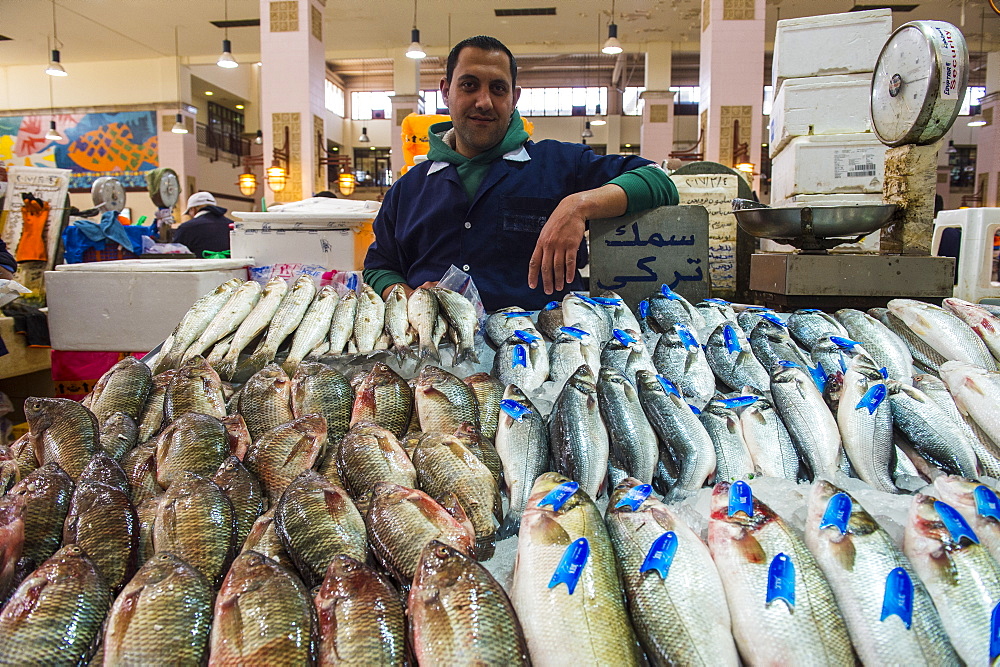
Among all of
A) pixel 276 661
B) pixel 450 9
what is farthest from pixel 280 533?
pixel 450 9

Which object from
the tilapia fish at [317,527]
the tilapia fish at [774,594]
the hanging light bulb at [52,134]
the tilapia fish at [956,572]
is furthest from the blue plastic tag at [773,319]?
the hanging light bulb at [52,134]

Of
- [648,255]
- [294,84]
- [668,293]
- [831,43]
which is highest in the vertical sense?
[294,84]

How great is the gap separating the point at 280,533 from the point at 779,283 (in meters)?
2.31

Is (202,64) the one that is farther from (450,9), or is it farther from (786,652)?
(786,652)

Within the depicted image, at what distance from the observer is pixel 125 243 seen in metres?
6.89

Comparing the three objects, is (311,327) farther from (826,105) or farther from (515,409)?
(826,105)

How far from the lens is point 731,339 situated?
2.08 m

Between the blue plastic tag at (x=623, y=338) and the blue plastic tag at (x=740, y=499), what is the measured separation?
814 millimetres

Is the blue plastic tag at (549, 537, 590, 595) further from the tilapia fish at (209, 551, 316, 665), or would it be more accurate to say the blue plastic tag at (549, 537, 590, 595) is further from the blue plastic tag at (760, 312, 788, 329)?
the blue plastic tag at (760, 312, 788, 329)

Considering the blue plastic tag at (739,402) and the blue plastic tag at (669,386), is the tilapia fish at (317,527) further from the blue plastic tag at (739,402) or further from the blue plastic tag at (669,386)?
the blue plastic tag at (739,402)

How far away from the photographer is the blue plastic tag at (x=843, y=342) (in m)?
2.01

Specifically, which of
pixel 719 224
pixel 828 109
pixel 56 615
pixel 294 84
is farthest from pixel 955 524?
pixel 294 84

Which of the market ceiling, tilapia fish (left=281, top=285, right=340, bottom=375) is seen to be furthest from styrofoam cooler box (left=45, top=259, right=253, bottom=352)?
the market ceiling

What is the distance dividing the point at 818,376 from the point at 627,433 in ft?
2.47
